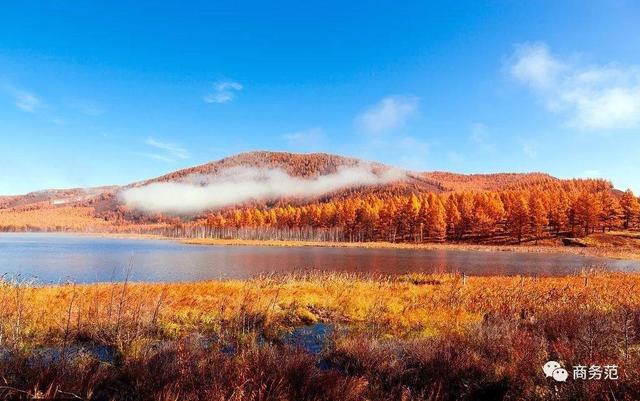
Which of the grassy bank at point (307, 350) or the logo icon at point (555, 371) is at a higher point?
the logo icon at point (555, 371)

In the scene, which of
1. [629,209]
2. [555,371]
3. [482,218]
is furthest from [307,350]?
[629,209]

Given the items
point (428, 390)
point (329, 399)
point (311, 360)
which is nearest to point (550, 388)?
point (428, 390)

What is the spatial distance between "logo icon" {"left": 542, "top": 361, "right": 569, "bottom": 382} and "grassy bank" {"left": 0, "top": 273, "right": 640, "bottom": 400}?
0.19 m

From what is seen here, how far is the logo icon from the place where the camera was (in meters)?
6.57

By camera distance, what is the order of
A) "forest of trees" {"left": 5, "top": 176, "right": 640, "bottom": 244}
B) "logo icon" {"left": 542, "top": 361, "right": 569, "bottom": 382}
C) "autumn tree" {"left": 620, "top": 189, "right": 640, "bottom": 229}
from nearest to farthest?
"logo icon" {"left": 542, "top": 361, "right": 569, "bottom": 382}, "forest of trees" {"left": 5, "top": 176, "right": 640, "bottom": 244}, "autumn tree" {"left": 620, "top": 189, "right": 640, "bottom": 229}

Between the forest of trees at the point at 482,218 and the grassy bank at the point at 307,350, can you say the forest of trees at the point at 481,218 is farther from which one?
the grassy bank at the point at 307,350

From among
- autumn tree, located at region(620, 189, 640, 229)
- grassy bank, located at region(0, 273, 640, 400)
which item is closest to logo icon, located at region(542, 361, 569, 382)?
grassy bank, located at region(0, 273, 640, 400)

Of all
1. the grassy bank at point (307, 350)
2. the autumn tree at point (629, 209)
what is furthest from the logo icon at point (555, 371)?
the autumn tree at point (629, 209)

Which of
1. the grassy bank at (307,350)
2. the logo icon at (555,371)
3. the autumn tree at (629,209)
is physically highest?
the autumn tree at (629,209)

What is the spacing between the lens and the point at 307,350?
31.8 ft

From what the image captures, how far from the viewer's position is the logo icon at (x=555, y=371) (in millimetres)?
6570

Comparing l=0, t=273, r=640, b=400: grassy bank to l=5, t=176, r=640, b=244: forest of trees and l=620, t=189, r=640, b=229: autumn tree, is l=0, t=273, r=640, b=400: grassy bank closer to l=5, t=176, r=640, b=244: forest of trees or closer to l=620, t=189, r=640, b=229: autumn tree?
l=5, t=176, r=640, b=244: forest of trees

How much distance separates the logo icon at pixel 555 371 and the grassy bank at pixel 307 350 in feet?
0.61

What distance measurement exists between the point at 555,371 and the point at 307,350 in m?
5.47
